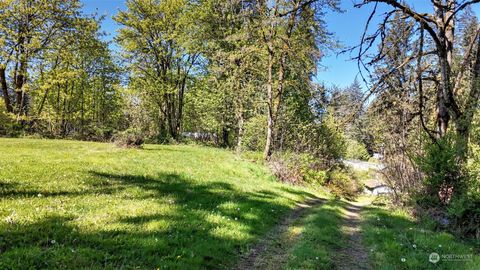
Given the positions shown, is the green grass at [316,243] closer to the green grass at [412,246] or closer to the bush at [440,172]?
the green grass at [412,246]

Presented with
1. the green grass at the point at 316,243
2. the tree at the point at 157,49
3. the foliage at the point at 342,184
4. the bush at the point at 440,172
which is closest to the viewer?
the green grass at the point at 316,243

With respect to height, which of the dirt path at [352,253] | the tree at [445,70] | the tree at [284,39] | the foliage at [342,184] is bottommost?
the foliage at [342,184]

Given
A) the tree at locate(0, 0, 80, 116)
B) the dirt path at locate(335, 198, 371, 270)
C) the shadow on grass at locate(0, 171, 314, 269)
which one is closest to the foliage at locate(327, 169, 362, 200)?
the dirt path at locate(335, 198, 371, 270)

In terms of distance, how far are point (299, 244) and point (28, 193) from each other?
6.27m

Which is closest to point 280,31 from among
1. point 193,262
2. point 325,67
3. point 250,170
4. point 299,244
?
point 325,67

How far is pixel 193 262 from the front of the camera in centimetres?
582

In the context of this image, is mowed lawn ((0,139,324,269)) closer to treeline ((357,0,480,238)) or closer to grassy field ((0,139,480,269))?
grassy field ((0,139,480,269))

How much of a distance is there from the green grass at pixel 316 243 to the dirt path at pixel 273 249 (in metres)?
0.18

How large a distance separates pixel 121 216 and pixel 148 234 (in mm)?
975

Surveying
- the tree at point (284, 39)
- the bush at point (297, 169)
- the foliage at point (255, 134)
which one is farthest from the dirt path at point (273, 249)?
the foliage at point (255, 134)

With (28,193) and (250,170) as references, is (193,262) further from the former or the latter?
(250,170)

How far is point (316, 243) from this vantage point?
312 inches

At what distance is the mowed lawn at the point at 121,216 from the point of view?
16.9 ft

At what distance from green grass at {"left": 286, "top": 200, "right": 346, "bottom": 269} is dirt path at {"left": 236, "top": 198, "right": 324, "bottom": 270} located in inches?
7.2
